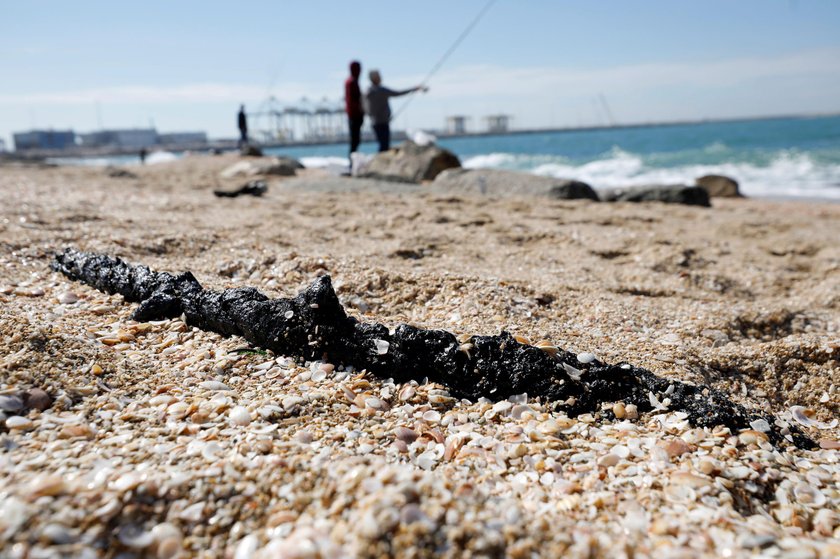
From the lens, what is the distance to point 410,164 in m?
9.34

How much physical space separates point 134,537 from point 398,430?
76 cm

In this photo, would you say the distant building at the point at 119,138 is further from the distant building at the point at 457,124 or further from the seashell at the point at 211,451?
the seashell at the point at 211,451

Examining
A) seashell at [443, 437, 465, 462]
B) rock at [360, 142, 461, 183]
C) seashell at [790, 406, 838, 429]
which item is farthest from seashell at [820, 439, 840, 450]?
rock at [360, 142, 461, 183]

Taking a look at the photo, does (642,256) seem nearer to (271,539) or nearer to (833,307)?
(833,307)

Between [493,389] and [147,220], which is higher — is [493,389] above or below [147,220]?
below

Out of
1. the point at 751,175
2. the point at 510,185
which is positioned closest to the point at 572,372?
the point at 510,185

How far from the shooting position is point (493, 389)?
195 cm

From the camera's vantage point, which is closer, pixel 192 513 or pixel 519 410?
pixel 192 513

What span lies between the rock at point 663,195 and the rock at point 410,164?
2703 mm

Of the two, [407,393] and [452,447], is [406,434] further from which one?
[407,393]

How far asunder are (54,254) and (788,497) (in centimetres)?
361

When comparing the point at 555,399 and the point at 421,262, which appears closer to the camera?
the point at 555,399

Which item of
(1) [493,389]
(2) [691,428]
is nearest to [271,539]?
(1) [493,389]

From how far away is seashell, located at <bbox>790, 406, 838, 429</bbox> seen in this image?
1.98 meters
